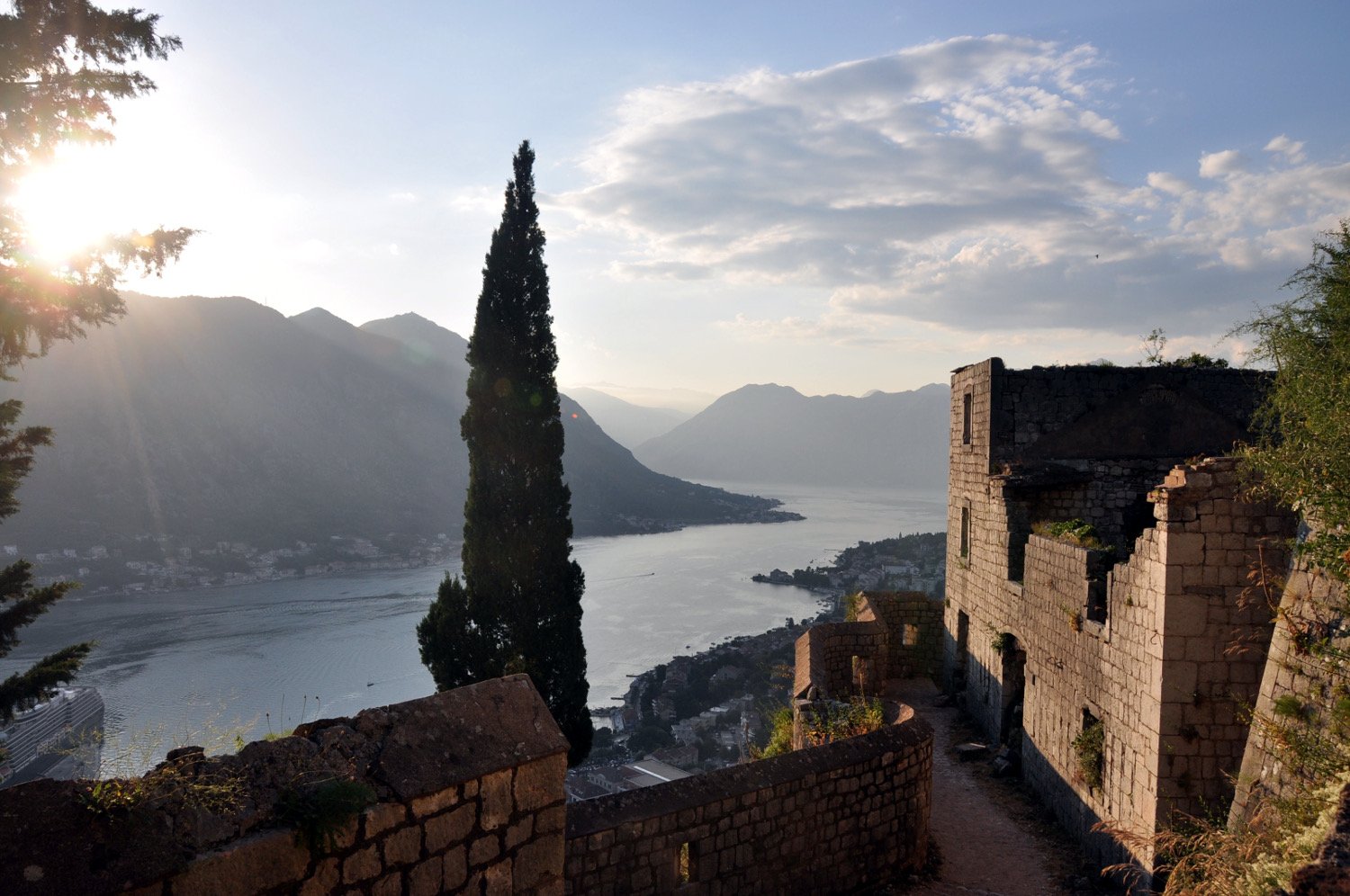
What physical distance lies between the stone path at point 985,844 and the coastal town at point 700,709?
398 centimetres

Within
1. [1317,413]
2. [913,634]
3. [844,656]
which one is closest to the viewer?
[1317,413]

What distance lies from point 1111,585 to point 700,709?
25175 mm

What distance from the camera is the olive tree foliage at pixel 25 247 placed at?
9422 mm

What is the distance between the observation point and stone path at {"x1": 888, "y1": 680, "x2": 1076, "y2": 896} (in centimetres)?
737

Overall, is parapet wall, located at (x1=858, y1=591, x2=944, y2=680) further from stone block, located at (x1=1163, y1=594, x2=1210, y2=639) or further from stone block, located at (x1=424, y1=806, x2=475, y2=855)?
stone block, located at (x1=424, y1=806, x2=475, y2=855)

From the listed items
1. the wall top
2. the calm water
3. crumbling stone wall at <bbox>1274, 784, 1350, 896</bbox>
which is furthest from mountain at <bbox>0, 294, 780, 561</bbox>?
crumbling stone wall at <bbox>1274, 784, 1350, 896</bbox>

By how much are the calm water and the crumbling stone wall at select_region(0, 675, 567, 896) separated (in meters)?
16.4

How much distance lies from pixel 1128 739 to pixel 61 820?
7659 mm

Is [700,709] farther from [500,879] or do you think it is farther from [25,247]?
[500,879]

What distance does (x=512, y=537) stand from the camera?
1711 cm

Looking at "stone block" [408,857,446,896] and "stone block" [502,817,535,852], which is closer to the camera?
"stone block" [408,857,446,896]

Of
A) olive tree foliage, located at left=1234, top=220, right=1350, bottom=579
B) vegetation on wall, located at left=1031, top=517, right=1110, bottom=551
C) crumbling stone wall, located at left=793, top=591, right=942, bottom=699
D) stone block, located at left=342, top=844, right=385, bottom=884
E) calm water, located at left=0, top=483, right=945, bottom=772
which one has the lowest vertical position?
calm water, located at left=0, top=483, right=945, bottom=772

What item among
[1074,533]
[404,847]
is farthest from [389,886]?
[1074,533]

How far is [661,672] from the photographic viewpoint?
35000 millimetres
